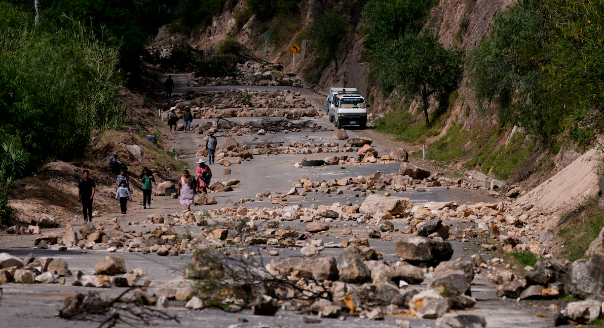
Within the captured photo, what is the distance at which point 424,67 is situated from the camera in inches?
1684

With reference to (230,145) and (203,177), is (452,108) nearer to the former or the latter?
(230,145)

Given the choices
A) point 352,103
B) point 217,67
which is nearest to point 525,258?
point 352,103

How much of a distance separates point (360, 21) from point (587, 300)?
205 ft

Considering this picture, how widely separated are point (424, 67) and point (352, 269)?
3075cm

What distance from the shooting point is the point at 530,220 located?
2034 centimetres

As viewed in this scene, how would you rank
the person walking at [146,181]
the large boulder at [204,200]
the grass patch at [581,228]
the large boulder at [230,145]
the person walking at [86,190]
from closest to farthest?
1. the grass patch at [581,228]
2. the person walking at [86,190]
3. the person walking at [146,181]
4. the large boulder at [204,200]
5. the large boulder at [230,145]

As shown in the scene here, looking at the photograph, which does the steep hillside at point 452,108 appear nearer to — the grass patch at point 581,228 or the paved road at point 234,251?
the paved road at point 234,251

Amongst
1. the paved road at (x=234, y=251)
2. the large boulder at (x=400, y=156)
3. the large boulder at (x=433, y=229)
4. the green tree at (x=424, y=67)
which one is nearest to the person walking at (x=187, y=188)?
the paved road at (x=234, y=251)

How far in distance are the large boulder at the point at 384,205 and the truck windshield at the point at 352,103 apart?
25696mm

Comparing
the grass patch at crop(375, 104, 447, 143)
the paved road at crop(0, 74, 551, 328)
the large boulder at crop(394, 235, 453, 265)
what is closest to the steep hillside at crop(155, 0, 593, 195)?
the grass patch at crop(375, 104, 447, 143)

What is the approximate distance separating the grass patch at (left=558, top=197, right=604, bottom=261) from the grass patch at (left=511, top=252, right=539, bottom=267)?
0.65 metres

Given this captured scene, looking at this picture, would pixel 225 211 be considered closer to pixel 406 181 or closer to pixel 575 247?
pixel 406 181

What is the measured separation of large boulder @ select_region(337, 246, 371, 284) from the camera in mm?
13492

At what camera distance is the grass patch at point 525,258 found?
615 inches
